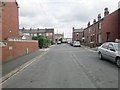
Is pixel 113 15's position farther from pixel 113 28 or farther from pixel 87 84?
pixel 87 84

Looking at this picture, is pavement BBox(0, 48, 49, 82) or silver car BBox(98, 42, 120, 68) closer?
pavement BBox(0, 48, 49, 82)

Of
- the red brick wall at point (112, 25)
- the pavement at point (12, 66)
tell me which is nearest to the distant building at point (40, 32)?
the red brick wall at point (112, 25)

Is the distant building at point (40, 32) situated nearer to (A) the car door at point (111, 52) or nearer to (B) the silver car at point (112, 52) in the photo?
(B) the silver car at point (112, 52)

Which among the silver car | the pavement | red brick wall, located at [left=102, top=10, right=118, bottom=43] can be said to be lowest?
the pavement

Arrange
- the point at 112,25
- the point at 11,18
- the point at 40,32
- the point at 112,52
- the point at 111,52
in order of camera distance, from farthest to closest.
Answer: the point at 40,32 < the point at 112,25 < the point at 11,18 < the point at 111,52 < the point at 112,52

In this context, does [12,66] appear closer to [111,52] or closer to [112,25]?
[111,52]

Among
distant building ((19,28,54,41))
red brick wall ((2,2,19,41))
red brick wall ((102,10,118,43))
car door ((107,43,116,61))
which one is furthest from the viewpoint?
distant building ((19,28,54,41))

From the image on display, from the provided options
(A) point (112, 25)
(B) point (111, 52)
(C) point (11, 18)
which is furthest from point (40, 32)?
(B) point (111, 52)

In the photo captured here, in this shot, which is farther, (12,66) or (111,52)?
(111,52)

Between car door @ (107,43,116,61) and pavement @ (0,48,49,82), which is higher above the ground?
car door @ (107,43,116,61)

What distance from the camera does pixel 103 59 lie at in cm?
1792

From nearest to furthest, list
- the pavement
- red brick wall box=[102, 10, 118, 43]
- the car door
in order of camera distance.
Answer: the pavement
the car door
red brick wall box=[102, 10, 118, 43]

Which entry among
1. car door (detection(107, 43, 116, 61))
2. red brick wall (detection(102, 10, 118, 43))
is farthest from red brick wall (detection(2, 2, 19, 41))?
car door (detection(107, 43, 116, 61))

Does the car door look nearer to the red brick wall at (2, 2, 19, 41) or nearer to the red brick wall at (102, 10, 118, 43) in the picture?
the red brick wall at (2, 2, 19, 41)
